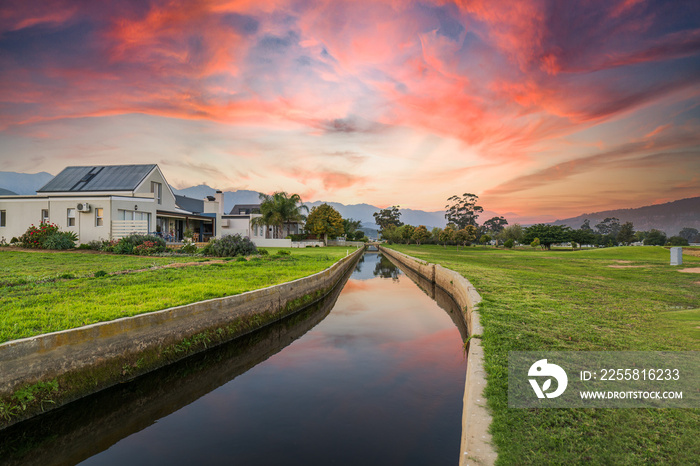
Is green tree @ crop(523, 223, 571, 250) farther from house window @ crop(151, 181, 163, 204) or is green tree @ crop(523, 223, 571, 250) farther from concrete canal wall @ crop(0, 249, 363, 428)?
concrete canal wall @ crop(0, 249, 363, 428)

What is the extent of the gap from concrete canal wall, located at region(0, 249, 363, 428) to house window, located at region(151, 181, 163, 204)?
28535mm

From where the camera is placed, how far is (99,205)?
81.1ft

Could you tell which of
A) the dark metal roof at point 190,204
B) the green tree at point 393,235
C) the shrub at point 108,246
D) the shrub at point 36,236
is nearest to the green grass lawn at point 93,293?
the shrub at point 108,246

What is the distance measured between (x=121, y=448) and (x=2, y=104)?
3151 cm

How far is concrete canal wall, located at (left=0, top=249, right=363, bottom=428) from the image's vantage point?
434cm

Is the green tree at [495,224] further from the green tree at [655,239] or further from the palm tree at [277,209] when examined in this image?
the palm tree at [277,209]

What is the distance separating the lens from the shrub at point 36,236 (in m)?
21.7

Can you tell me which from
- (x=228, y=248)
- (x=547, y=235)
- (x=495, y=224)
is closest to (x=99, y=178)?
(x=228, y=248)

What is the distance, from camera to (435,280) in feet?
69.6

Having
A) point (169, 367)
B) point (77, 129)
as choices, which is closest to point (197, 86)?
point (77, 129)

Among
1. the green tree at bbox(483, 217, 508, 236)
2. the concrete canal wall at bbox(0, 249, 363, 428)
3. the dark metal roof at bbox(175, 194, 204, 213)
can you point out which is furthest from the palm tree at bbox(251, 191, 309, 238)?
the green tree at bbox(483, 217, 508, 236)

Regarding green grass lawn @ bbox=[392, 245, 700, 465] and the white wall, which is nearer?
green grass lawn @ bbox=[392, 245, 700, 465]

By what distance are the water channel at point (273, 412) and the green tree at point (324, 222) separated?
161 feet

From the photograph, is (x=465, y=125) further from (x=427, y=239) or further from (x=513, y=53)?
(x=427, y=239)
